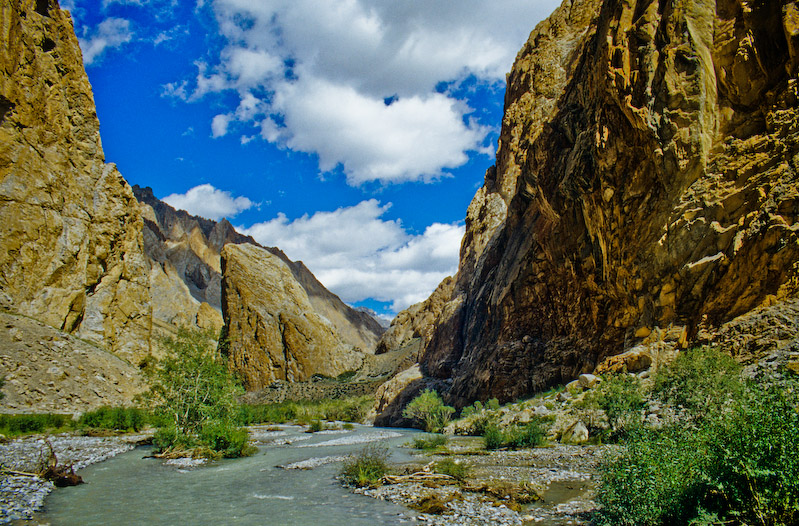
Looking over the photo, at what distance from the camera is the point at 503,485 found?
436 inches

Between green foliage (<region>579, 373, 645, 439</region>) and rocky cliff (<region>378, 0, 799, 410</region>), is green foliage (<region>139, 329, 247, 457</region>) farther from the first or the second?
rocky cliff (<region>378, 0, 799, 410</region>)

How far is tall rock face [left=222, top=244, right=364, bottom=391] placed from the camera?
86750 mm

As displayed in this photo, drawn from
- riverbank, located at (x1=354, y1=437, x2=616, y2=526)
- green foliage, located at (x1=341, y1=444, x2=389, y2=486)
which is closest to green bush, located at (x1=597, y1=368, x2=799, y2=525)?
riverbank, located at (x1=354, y1=437, x2=616, y2=526)

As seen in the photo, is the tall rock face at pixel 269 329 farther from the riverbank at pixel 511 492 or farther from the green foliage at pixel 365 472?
the riverbank at pixel 511 492

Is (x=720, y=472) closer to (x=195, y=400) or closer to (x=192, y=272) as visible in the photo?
(x=195, y=400)

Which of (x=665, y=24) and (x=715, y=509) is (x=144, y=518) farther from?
(x=665, y=24)

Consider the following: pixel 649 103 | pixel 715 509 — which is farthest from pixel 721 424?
pixel 649 103

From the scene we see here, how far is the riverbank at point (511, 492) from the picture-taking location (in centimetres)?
885

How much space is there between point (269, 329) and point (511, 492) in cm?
8428

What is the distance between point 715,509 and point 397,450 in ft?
62.2

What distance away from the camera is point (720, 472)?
547cm

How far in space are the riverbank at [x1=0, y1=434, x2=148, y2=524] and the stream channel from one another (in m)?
0.43

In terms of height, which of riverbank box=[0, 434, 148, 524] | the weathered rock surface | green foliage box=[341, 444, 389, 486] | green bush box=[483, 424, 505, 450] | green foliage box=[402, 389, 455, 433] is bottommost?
green foliage box=[402, 389, 455, 433]

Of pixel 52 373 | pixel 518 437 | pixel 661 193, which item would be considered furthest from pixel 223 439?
pixel 661 193
